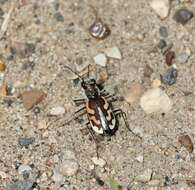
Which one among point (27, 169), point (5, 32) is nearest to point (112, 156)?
point (27, 169)

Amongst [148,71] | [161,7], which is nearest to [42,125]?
[148,71]

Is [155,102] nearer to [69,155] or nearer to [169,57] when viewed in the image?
[169,57]

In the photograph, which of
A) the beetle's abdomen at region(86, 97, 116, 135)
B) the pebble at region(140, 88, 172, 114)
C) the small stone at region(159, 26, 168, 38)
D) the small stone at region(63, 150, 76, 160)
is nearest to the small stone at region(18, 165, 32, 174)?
Result: the small stone at region(63, 150, 76, 160)

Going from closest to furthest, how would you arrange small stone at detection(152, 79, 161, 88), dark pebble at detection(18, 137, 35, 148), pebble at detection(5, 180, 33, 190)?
pebble at detection(5, 180, 33, 190) → dark pebble at detection(18, 137, 35, 148) → small stone at detection(152, 79, 161, 88)

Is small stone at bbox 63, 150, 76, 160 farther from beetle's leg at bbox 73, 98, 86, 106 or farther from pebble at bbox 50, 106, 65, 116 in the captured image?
beetle's leg at bbox 73, 98, 86, 106

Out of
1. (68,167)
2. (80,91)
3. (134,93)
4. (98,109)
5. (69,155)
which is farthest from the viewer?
(80,91)
